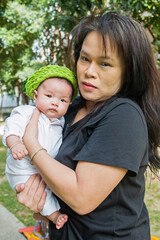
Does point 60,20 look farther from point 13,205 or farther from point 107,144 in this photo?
point 107,144

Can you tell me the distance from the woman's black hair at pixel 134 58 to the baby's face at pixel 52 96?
367mm

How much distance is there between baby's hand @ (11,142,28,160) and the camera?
4.75 feet

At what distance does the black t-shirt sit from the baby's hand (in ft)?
0.69

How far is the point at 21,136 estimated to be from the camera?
1.66 meters

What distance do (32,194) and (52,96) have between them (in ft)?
2.22

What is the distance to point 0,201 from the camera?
4781 millimetres

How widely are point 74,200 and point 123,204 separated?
0.87 ft

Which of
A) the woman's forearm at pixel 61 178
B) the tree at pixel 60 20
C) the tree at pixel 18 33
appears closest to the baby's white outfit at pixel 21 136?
the woman's forearm at pixel 61 178

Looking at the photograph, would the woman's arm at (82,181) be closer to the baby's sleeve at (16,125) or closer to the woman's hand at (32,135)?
the woman's hand at (32,135)

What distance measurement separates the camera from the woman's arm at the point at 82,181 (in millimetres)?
1177

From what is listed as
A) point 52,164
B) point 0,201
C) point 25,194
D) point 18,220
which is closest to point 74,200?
point 52,164

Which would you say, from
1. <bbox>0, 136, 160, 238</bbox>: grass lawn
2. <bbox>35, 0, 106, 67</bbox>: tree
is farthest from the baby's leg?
<bbox>0, 136, 160, 238</bbox>: grass lawn

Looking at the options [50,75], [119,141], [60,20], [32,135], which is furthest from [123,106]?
[60,20]

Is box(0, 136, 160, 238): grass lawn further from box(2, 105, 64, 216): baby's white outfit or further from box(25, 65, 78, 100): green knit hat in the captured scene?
box(25, 65, 78, 100): green knit hat
